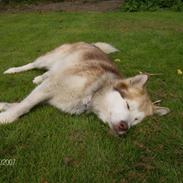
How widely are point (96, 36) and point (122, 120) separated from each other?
203 inches

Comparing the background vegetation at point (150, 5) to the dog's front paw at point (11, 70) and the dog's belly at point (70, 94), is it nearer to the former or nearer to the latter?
the dog's front paw at point (11, 70)

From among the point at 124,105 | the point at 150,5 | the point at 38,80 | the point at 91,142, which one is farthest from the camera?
the point at 150,5

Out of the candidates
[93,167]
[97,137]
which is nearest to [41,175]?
[93,167]

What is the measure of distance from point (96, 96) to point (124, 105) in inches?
17.0

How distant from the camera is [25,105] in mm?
4266

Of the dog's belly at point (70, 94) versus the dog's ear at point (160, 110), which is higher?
the dog's belly at point (70, 94)

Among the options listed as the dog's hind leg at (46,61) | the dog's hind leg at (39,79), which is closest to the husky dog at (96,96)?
the dog's hind leg at (39,79)

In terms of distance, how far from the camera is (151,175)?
3463 mm

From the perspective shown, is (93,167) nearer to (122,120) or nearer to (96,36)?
(122,120)

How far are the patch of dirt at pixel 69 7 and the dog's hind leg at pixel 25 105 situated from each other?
830 centimetres

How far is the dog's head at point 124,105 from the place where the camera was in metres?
3.97

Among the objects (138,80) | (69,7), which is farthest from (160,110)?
(69,7)

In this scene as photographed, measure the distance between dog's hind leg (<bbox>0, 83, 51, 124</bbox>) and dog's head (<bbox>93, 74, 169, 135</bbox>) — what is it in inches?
26.1

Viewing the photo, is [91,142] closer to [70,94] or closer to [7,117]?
[70,94]
